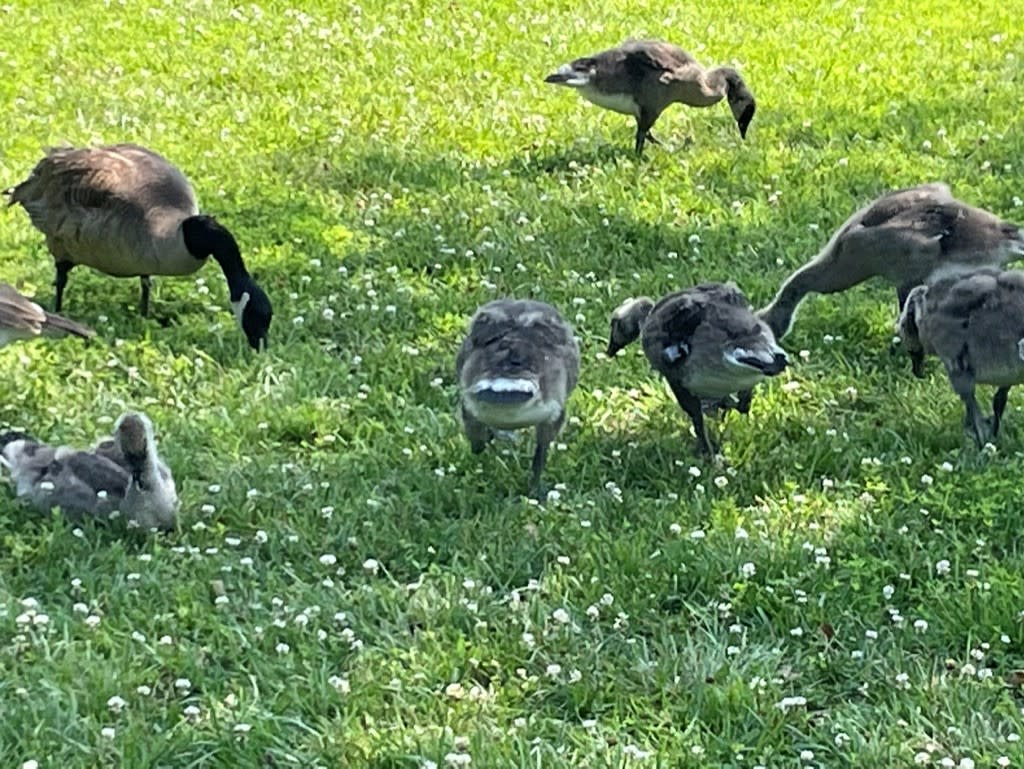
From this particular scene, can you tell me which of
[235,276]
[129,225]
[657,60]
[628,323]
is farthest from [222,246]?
[657,60]

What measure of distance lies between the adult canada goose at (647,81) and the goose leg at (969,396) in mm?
5310

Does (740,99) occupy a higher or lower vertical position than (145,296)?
higher

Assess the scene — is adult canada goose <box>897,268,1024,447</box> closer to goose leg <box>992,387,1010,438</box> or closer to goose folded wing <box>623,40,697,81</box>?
goose leg <box>992,387,1010,438</box>

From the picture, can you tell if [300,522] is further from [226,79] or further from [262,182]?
[226,79]

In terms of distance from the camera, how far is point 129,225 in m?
9.33

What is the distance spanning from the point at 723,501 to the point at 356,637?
196 centimetres

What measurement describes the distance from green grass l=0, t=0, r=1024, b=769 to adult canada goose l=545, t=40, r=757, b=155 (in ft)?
1.30

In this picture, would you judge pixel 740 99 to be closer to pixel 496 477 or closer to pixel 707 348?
pixel 707 348

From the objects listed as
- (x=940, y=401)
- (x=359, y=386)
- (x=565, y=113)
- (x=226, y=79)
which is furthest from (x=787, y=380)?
(x=226, y=79)

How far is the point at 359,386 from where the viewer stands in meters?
8.60

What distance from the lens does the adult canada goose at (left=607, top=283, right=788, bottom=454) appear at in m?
7.24

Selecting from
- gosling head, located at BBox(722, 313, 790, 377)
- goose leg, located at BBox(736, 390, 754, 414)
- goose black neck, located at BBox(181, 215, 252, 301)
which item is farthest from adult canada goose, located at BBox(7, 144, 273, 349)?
gosling head, located at BBox(722, 313, 790, 377)

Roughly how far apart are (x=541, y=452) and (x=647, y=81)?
572 cm

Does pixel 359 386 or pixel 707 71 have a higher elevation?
pixel 707 71
